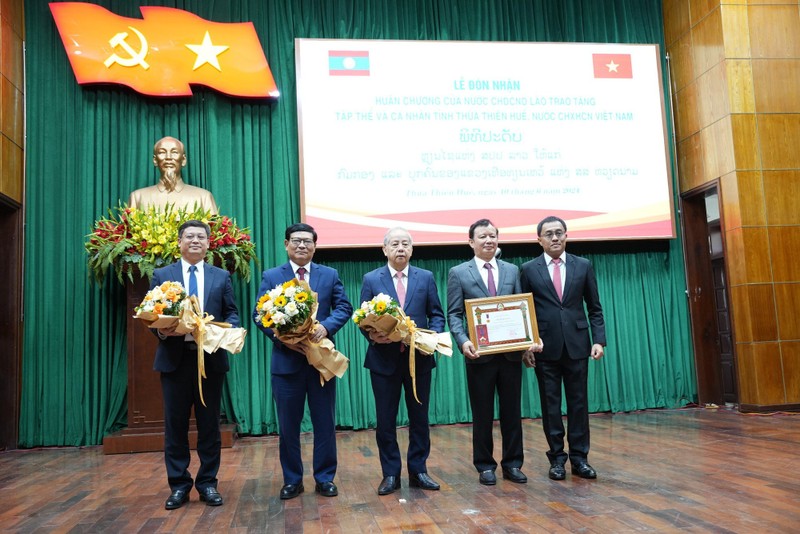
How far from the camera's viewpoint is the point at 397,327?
3023 mm

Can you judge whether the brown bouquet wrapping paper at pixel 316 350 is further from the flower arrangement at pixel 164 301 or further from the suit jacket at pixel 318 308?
the flower arrangement at pixel 164 301

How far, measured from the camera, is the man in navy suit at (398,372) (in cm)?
321

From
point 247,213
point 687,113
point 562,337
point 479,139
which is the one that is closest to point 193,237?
point 562,337

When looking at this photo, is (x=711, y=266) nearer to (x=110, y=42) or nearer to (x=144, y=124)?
(x=144, y=124)

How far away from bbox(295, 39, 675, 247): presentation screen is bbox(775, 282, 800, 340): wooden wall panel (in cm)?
107

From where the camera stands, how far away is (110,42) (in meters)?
5.60

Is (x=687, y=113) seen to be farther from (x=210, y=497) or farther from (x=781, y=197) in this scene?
(x=210, y=497)

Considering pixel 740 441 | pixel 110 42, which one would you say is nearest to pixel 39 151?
pixel 110 42

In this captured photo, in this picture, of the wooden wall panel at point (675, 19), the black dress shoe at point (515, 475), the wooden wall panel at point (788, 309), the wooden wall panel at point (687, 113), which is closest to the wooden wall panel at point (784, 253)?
the wooden wall panel at point (788, 309)

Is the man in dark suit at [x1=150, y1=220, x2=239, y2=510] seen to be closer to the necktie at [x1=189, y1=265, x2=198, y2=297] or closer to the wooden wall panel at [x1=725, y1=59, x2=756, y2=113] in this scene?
the necktie at [x1=189, y1=265, x2=198, y2=297]

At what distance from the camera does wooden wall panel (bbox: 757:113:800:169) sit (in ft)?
18.6

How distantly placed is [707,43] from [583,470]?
14.4 ft

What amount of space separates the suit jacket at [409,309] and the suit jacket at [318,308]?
0.14 meters

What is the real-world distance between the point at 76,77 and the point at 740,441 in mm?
5659
